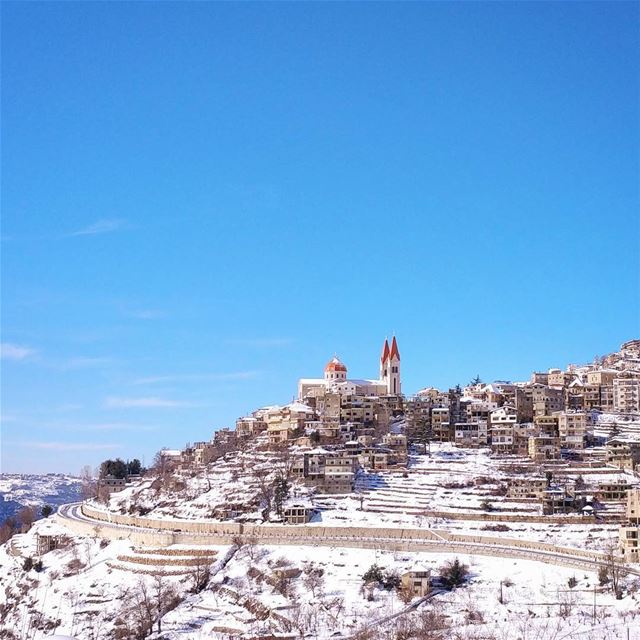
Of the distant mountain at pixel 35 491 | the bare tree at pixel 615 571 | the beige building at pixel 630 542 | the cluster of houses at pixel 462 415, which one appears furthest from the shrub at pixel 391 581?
the distant mountain at pixel 35 491

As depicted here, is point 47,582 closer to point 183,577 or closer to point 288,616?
point 183,577

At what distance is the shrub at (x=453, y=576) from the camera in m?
39.4

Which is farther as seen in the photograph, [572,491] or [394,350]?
[394,350]

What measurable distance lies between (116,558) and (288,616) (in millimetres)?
12906

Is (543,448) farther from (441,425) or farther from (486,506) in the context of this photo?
(486,506)

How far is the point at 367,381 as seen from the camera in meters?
75.8

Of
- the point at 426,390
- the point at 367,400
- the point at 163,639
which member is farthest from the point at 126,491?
the point at 163,639

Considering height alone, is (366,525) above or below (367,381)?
below

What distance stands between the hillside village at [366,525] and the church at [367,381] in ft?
9.54

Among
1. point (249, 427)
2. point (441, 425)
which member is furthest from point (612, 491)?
point (249, 427)

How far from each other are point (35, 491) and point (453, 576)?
332ft

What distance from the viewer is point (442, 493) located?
50906 millimetres

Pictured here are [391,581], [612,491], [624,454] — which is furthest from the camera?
[624,454]

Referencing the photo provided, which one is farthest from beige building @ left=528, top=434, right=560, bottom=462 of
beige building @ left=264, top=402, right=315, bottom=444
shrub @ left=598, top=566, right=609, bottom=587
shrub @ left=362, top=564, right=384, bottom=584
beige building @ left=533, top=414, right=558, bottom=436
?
shrub @ left=362, top=564, right=384, bottom=584
